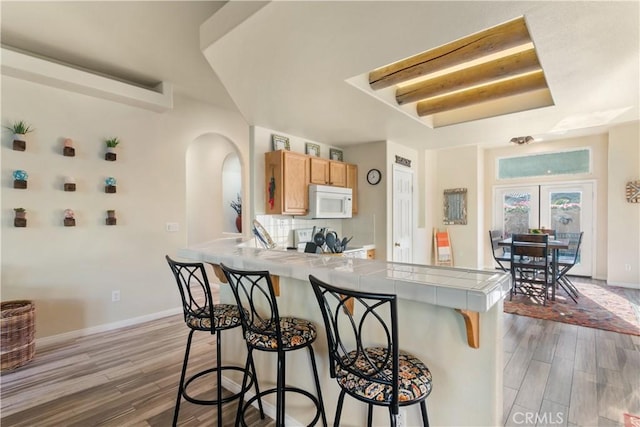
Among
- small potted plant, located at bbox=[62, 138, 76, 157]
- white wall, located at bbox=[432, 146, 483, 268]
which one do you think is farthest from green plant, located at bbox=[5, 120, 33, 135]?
white wall, located at bbox=[432, 146, 483, 268]

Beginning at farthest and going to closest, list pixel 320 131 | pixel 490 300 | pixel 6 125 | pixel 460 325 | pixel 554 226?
pixel 554 226 < pixel 320 131 < pixel 6 125 < pixel 460 325 < pixel 490 300

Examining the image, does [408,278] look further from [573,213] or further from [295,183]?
[573,213]

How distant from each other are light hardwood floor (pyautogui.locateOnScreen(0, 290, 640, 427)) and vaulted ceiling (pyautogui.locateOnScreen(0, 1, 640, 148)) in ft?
6.24

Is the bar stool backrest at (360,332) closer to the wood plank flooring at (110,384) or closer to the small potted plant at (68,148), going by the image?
the wood plank flooring at (110,384)

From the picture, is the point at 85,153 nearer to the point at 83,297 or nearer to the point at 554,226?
the point at 83,297

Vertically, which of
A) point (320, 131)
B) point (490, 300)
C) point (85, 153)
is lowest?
point (490, 300)

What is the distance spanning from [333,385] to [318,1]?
204 cm

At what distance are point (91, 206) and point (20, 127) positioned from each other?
96cm

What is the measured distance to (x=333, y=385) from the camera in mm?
1577

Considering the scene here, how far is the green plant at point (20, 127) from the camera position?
9.36ft

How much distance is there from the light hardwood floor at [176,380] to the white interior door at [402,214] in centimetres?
183

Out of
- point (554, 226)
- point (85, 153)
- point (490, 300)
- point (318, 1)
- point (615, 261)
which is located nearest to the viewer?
point (490, 300)

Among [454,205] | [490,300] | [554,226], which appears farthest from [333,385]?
[554,226]

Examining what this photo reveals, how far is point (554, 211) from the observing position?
639 cm
